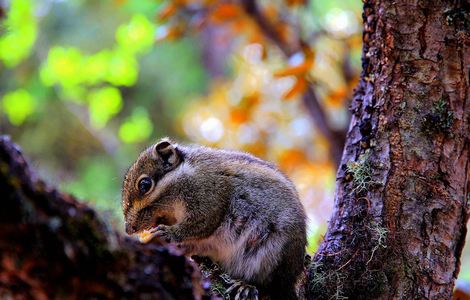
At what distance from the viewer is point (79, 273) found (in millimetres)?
1469

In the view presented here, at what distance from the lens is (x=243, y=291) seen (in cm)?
252

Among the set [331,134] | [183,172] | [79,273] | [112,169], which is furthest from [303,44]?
[112,169]

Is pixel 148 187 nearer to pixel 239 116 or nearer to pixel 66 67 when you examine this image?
pixel 239 116

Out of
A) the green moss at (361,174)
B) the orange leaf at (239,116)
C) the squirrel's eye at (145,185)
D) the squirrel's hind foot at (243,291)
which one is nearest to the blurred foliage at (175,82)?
the orange leaf at (239,116)

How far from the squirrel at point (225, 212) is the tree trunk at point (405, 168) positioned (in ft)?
0.53

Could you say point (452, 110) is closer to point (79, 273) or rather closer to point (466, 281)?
point (466, 281)

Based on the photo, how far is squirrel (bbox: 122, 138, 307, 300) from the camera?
262 centimetres

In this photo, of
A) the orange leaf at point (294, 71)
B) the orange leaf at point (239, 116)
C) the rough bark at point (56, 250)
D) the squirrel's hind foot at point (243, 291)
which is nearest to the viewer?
the rough bark at point (56, 250)

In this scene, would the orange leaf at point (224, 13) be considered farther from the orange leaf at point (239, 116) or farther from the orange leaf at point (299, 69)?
the orange leaf at point (239, 116)

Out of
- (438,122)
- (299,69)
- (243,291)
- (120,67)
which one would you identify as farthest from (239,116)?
(243,291)

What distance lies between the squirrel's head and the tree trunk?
0.82 meters

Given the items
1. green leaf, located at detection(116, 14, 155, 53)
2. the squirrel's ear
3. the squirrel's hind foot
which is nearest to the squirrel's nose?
the squirrel's ear

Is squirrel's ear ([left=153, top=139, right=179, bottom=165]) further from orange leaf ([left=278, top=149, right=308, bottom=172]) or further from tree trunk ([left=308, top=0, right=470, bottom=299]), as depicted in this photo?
orange leaf ([left=278, top=149, right=308, bottom=172])

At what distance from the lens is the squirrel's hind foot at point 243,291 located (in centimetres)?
249
